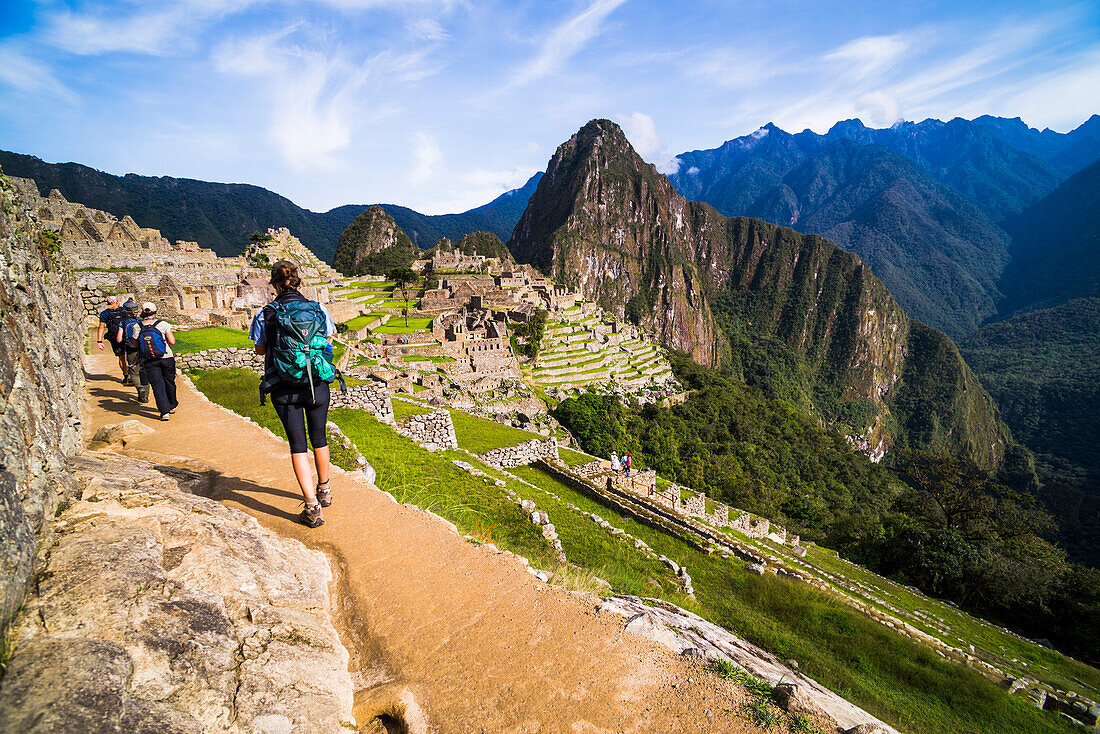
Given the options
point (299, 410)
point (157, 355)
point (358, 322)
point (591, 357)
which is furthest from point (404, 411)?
point (591, 357)

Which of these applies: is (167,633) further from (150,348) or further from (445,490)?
(150,348)

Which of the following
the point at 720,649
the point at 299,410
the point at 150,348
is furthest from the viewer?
the point at 150,348

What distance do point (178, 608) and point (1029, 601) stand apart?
2727cm

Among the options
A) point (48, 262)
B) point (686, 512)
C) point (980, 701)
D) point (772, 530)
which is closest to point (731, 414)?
point (772, 530)

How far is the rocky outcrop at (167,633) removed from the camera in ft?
6.07

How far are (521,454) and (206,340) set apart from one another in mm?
11996

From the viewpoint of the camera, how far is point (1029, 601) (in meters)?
17.2

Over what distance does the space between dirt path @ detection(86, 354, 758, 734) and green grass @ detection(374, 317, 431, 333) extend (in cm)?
3388

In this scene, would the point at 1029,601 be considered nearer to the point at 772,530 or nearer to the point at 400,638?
the point at 772,530

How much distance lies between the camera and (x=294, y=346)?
467cm

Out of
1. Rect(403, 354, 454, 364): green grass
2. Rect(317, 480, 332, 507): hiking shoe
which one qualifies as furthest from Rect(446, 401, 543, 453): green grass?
Rect(403, 354, 454, 364): green grass

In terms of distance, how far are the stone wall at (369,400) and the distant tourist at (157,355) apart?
14.5 ft

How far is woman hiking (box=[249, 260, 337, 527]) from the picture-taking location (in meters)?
4.70

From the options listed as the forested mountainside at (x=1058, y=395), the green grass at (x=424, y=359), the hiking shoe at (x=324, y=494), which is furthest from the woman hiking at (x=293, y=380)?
the forested mountainside at (x=1058, y=395)
